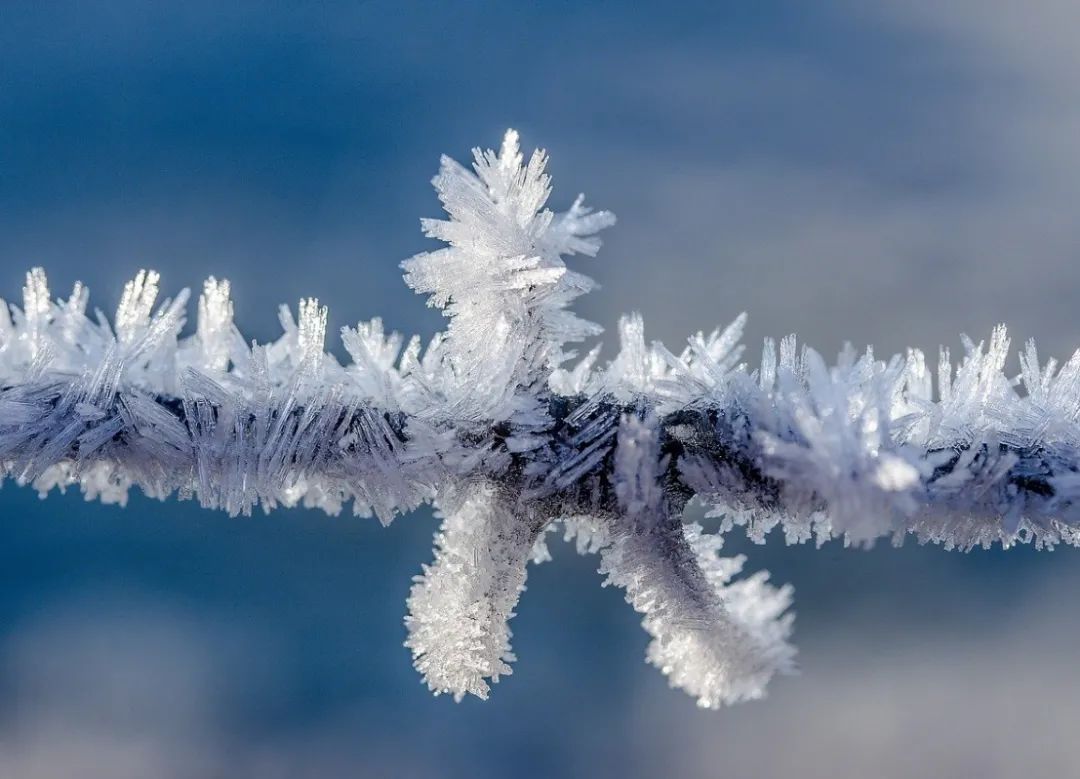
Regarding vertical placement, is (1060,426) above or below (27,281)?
below

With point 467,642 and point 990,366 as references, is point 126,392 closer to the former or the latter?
point 467,642

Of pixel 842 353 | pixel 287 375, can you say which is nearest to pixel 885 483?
pixel 842 353

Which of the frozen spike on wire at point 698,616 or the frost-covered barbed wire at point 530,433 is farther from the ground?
the frost-covered barbed wire at point 530,433

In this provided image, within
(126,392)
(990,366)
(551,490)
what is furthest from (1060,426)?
(126,392)

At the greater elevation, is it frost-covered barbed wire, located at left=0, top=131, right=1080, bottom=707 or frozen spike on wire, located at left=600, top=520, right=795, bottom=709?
frost-covered barbed wire, located at left=0, top=131, right=1080, bottom=707

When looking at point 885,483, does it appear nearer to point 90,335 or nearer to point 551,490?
point 551,490

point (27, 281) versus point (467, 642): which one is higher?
point (27, 281)
